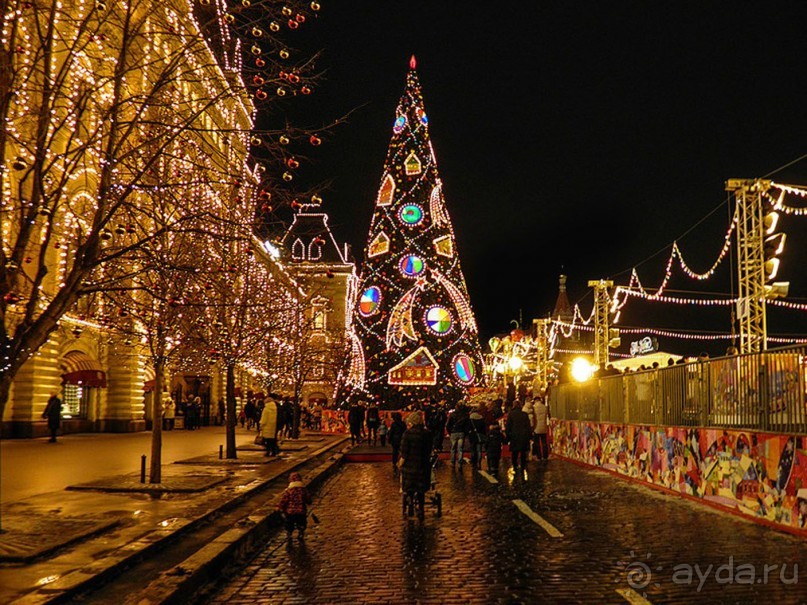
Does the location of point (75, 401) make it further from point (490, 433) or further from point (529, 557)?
point (529, 557)

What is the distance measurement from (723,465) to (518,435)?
7209mm

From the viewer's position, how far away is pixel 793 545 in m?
10.1

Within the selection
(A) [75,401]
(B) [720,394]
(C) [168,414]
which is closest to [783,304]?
(B) [720,394]

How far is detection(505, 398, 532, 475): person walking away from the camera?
2042 cm

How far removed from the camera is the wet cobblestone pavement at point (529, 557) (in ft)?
25.6

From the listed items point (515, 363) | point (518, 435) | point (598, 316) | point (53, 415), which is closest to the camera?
point (518, 435)

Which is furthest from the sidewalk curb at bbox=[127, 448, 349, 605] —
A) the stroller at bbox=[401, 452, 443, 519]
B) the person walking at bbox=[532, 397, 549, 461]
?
the person walking at bbox=[532, 397, 549, 461]

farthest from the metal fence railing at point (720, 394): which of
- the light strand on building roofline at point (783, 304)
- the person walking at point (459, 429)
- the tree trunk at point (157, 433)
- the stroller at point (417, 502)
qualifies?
the tree trunk at point (157, 433)

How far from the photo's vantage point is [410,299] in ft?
161

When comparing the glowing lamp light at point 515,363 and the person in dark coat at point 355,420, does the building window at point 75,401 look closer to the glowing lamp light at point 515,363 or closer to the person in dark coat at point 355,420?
the person in dark coat at point 355,420

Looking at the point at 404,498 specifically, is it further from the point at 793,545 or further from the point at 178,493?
the point at 793,545

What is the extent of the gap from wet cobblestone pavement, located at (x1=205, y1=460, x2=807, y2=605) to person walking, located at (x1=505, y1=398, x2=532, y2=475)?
505 centimetres

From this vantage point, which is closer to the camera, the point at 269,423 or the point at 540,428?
the point at 269,423

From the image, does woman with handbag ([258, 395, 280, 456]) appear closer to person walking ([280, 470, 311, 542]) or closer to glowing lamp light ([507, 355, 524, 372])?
person walking ([280, 470, 311, 542])
